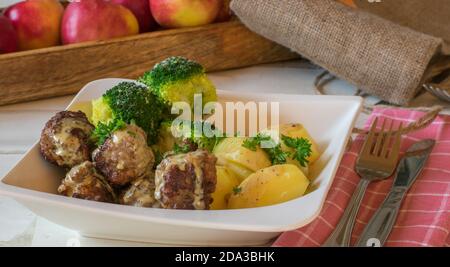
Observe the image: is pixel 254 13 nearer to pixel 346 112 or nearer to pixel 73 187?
pixel 346 112

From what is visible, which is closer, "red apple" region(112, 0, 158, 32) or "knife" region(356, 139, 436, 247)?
"knife" region(356, 139, 436, 247)

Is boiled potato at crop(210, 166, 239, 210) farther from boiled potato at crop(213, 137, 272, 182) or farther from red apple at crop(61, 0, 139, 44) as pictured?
red apple at crop(61, 0, 139, 44)

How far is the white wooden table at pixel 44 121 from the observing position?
0.94 meters

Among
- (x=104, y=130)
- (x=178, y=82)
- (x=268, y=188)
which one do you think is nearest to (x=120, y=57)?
(x=178, y=82)

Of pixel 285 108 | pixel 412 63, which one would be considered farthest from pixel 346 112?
pixel 412 63

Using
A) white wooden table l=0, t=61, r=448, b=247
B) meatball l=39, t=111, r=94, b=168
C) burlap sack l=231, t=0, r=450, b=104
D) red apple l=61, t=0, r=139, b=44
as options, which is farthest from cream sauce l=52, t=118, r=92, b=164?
burlap sack l=231, t=0, r=450, b=104

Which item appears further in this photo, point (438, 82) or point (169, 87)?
point (438, 82)

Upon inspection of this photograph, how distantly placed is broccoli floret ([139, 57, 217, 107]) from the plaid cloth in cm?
25

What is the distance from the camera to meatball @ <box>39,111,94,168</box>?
3.00ft

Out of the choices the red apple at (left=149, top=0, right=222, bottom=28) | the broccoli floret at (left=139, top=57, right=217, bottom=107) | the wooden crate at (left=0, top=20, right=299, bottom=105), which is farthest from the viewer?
the red apple at (left=149, top=0, right=222, bottom=28)

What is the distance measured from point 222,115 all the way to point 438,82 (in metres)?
0.61

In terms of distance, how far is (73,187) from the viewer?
2.84ft

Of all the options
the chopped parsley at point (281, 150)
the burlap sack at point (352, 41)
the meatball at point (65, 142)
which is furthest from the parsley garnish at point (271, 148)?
the burlap sack at point (352, 41)

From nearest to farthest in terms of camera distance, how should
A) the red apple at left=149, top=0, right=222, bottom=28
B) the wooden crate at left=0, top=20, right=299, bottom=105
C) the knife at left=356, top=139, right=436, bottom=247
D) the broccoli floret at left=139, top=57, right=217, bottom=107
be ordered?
the knife at left=356, top=139, right=436, bottom=247 → the broccoli floret at left=139, top=57, right=217, bottom=107 → the wooden crate at left=0, top=20, right=299, bottom=105 → the red apple at left=149, top=0, right=222, bottom=28
